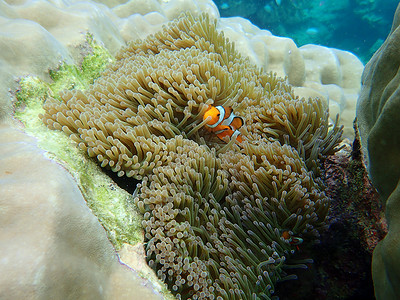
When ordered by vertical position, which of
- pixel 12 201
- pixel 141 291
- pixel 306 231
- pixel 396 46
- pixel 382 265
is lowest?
pixel 141 291

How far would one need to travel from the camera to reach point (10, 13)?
7.91 ft

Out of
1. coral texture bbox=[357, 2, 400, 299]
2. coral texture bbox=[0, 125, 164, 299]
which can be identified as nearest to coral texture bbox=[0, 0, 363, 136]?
coral texture bbox=[0, 125, 164, 299]

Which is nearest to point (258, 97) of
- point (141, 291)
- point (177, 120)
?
point (177, 120)

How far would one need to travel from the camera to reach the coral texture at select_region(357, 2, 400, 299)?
122 centimetres

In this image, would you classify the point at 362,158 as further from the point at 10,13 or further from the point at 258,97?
the point at 10,13

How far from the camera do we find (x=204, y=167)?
5.91 ft

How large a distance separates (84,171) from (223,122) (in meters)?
1.09

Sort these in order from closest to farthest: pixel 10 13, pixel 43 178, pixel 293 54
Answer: pixel 43 178 < pixel 10 13 < pixel 293 54

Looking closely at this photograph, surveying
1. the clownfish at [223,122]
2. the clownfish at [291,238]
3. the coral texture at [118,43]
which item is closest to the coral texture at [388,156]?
the clownfish at [291,238]

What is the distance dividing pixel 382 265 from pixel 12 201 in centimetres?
180

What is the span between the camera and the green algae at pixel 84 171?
145 centimetres

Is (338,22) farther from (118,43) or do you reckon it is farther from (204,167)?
(204,167)

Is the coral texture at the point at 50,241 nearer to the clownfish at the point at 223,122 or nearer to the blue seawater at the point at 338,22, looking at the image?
the clownfish at the point at 223,122

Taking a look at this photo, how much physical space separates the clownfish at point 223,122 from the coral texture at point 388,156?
0.96m
